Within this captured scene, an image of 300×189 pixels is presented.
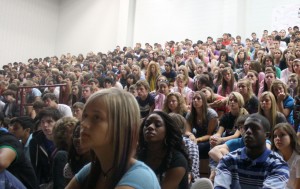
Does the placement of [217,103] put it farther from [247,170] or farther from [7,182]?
[7,182]

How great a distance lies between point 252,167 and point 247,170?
0.04 m

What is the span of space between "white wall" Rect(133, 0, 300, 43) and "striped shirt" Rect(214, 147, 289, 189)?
13.2 meters

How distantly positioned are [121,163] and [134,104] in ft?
0.68

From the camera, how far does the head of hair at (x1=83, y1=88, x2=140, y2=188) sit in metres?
1.25

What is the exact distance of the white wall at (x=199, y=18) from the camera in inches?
604

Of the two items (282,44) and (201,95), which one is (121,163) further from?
(282,44)

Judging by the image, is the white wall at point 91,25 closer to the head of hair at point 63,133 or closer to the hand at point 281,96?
the hand at point 281,96

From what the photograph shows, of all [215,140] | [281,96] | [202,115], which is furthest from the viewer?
[281,96]

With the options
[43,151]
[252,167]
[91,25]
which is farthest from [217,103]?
[91,25]

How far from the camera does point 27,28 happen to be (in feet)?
62.4

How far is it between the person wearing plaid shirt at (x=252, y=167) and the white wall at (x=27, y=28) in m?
17.1

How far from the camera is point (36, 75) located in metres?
11.3

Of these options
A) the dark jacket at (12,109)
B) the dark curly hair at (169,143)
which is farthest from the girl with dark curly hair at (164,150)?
the dark jacket at (12,109)

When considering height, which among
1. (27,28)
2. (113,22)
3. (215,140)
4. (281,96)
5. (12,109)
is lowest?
(12,109)
